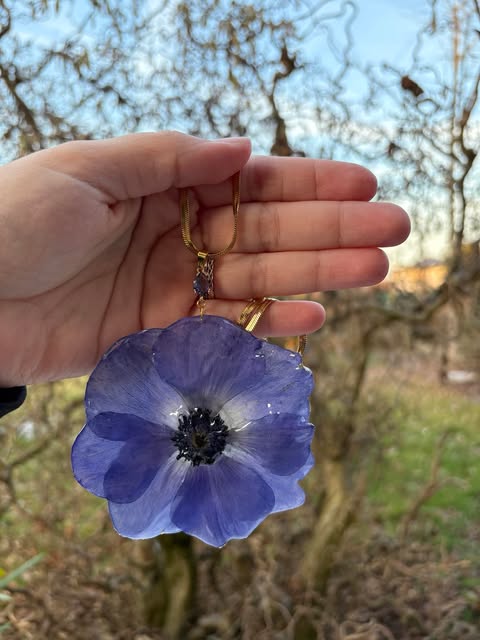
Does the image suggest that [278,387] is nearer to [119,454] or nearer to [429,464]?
[119,454]

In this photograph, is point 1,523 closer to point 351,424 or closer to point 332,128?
point 351,424

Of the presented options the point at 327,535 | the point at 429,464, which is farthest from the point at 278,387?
the point at 429,464

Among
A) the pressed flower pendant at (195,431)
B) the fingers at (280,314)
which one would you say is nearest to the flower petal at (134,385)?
the pressed flower pendant at (195,431)

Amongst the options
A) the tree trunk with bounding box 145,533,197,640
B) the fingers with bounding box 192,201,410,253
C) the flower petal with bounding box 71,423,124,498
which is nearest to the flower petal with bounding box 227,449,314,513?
the flower petal with bounding box 71,423,124,498

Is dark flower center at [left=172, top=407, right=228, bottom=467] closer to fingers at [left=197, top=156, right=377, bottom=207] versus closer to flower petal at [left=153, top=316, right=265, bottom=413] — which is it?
flower petal at [left=153, top=316, right=265, bottom=413]

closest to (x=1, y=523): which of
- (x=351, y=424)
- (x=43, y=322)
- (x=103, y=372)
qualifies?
(x=351, y=424)

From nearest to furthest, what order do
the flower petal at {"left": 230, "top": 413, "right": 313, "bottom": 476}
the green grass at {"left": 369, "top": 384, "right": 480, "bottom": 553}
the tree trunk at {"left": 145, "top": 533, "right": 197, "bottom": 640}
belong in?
1. the flower petal at {"left": 230, "top": 413, "right": 313, "bottom": 476}
2. the tree trunk at {"left": 145, "top": 533, "right": 197, "bottom": 640}
3. the green grass at {"left": 369, "top": 384, "right": 480, "bottom": 553}
